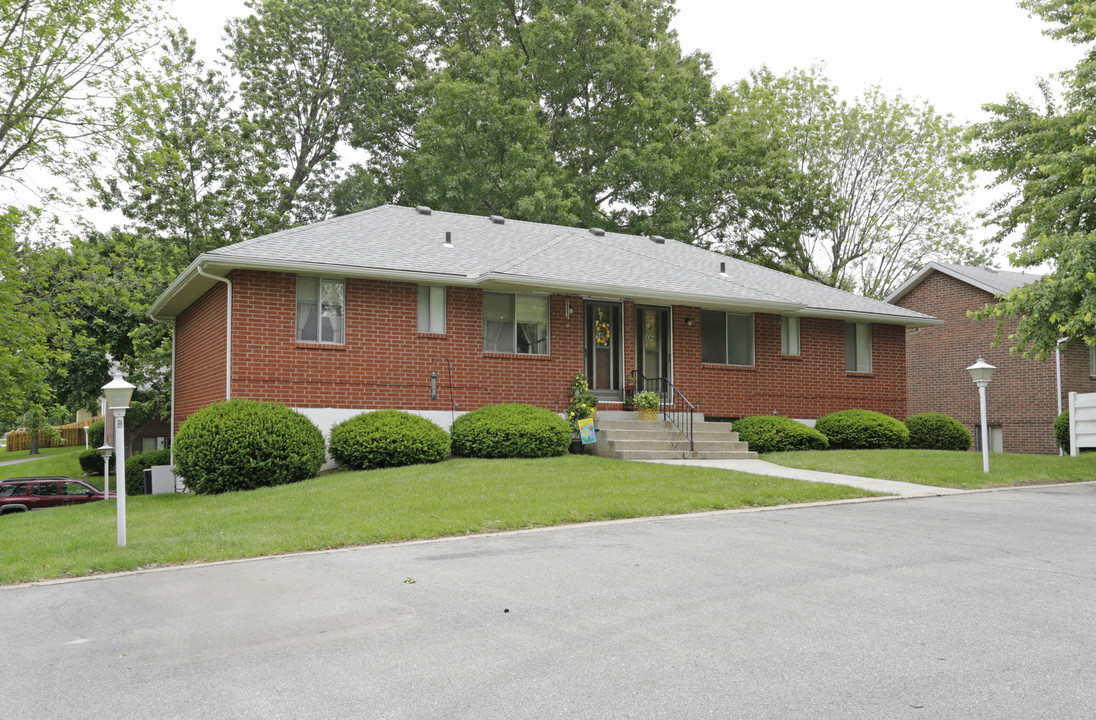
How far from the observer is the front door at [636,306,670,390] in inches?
806

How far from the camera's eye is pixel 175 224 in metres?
27.4

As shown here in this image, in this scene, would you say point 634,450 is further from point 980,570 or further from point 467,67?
point 467,67

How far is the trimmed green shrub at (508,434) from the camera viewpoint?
16.8m

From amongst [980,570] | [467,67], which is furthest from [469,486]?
[467,67]

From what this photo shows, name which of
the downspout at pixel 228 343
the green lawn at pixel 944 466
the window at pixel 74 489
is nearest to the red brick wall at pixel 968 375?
the green lawn at pixel 944 466

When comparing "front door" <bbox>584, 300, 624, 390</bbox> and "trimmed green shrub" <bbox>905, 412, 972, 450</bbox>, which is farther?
"trimmed green shrub" <bbox>905, 412, 972, 450</bbox>

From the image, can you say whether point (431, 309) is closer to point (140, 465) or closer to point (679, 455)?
point (679, 455)

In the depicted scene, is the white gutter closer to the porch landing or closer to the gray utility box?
the porch landing

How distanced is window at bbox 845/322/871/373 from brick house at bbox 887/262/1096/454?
5837 millimetres

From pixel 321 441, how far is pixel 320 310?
2.75 meters

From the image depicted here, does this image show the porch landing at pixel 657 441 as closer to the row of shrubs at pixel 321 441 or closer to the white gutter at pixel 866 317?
the row of shrubs at pixel 321 441

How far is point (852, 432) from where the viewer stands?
2069cm

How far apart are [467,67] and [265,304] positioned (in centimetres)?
1973

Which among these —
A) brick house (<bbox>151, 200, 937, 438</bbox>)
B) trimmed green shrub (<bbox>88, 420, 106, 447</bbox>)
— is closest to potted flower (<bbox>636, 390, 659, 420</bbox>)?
brick house (<bbox>151, 200, 937, 438</bbox>)
